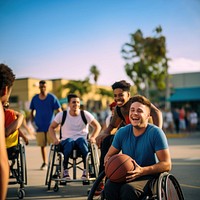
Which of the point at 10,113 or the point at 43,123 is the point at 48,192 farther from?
the point at 43,123

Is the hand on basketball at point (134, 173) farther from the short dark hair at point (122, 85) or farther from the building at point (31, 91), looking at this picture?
the building at point (31, 91)

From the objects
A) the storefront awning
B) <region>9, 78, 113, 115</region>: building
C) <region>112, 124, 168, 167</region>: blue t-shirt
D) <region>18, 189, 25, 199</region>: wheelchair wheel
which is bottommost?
<region>18, 189, 25, 199</region>: wheelchair wheel

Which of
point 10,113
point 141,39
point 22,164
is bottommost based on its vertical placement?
point 22,164

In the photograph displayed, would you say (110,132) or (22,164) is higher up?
(110,132)

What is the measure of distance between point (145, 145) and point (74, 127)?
113 inches

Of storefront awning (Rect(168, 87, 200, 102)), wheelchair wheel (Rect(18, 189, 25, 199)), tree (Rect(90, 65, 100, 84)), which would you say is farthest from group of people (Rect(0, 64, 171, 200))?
tree (Rect(90, 65, 100, 84))

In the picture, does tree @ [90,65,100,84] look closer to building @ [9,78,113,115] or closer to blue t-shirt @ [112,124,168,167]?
building @ [9,78,113,115]

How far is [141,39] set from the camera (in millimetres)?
35781

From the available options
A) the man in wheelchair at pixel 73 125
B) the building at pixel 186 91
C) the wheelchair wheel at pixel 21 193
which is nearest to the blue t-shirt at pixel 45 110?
the man in wheelchair at pixel 73 125

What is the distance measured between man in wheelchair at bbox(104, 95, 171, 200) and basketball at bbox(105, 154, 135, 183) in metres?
0.05

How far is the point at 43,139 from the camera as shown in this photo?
809cm

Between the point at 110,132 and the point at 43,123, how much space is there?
3.33m

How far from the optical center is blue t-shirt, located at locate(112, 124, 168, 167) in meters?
3.45

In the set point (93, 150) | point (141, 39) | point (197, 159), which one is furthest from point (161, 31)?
point (93, 150)
